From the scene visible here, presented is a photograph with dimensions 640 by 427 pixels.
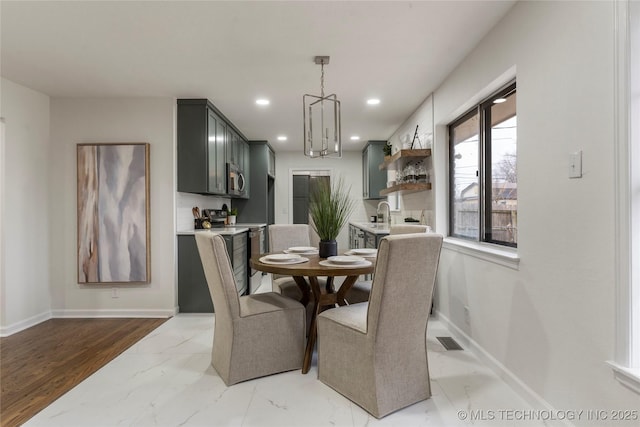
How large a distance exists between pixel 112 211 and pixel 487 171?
11.9 ft

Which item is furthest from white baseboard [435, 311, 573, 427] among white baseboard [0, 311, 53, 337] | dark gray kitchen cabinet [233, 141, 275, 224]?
white baseboard [0, 311, 53, 337]

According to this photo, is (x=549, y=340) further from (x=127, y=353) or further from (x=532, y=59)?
(x=127, y=353)

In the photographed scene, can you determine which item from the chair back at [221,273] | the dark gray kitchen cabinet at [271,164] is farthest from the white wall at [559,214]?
the dark gray kitchen cabinet at [271,164]

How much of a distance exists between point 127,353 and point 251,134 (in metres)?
3.63

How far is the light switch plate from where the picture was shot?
149 centimetres

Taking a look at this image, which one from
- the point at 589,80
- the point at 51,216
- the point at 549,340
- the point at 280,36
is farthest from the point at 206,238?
the point at 51,216

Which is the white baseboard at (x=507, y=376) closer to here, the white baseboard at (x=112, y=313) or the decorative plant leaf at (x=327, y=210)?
the decorative plant leaf at (x=327, y=210)

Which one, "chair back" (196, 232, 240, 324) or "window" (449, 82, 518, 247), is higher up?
"window" (449, 82, 518, 247)

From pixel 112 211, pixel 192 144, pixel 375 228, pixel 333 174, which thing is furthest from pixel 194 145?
pixel 333 174

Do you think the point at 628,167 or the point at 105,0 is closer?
the point at 628,167

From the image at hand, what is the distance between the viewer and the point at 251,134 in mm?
5301

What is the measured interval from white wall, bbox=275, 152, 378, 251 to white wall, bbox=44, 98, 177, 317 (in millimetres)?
3221

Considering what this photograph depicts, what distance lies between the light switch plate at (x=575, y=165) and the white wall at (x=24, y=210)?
14.2 ft

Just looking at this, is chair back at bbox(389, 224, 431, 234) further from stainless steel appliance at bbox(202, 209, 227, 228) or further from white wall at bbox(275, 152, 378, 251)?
A: white wall at bbox(275, 152, 378, 251)
